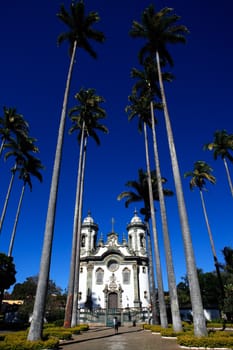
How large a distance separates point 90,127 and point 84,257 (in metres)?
31.9

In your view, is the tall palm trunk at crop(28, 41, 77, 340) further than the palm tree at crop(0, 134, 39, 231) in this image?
No

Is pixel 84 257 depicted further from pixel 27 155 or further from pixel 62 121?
pixel 62 121

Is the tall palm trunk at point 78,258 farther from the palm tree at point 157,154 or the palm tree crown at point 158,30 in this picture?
the palm tree crown at point 158,30

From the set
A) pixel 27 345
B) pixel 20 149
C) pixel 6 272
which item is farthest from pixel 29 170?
pixel 27 345

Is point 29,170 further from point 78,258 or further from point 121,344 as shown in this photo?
point 121,344

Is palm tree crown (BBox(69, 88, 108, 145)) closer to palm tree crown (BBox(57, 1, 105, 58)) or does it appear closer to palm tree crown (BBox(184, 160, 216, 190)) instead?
palm tree crown (BBox(57, 1, 105, 58))

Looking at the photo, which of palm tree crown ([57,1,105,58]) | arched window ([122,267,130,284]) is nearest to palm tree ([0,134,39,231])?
palm tree crown ([57,1,105,58])

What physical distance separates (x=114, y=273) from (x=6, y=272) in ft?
91.5

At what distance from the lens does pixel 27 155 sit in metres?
33.7

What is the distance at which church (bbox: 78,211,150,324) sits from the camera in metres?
44.6

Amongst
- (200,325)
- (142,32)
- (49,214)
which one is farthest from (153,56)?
(200,325)

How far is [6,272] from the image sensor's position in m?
24.1

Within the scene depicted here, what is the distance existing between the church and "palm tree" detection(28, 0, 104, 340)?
3275 cm

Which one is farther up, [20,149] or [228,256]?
[20,149]
